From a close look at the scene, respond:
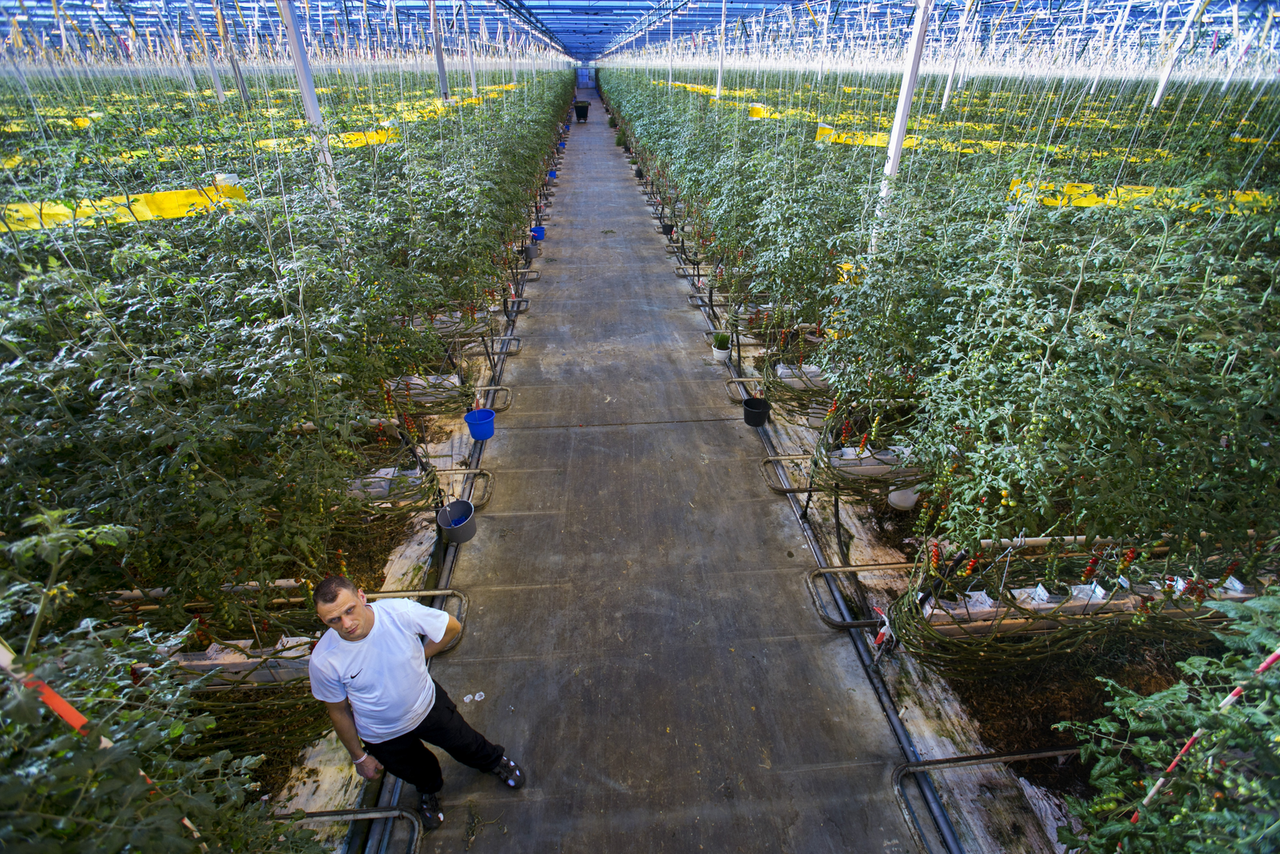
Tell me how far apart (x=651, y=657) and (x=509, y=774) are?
965mm

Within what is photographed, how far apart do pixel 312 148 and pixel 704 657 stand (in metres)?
5.66

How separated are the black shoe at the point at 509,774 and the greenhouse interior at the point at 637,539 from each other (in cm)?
2

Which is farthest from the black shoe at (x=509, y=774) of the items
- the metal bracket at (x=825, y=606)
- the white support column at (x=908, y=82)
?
the white support column at (x=908, y=82)

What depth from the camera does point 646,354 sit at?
6.58 m

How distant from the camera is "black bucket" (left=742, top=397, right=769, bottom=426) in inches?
199

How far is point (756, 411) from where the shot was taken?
504cm

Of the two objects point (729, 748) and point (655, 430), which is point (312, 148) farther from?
point (729, 748)

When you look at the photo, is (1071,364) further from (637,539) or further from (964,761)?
(637,539)

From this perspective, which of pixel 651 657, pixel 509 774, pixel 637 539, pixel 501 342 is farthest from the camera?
pixel 501 342

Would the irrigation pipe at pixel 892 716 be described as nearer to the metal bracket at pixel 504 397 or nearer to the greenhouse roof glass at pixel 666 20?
the metal bracket at pixel 504 397

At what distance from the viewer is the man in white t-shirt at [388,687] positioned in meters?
1.99

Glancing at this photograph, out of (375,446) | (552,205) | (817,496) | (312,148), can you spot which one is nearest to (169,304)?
(375,446)

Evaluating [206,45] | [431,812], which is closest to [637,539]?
[431,812]

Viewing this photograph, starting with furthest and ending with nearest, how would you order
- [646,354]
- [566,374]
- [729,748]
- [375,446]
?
[646,354]
[566,374]
[375,446]
[729,748]
